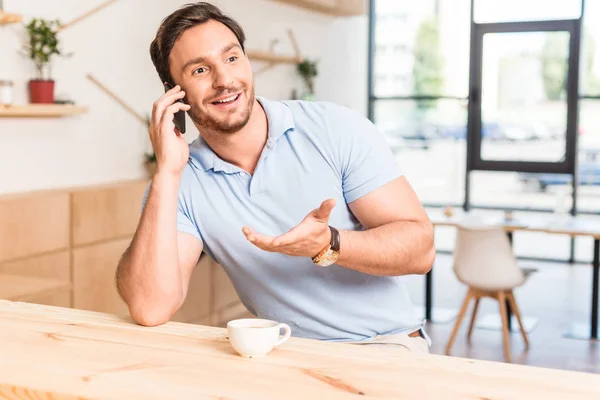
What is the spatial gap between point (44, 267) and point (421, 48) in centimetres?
541

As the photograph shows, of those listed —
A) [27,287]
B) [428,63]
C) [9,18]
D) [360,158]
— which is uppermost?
[428,63]

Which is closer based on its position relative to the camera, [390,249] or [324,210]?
[324,210]

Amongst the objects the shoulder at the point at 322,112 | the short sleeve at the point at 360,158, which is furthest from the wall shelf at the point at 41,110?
the short sleeve at the point at 360,158

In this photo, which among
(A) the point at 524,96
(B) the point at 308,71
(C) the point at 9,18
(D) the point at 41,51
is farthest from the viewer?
(A) the point at 524,96

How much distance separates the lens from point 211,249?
6.90 ft

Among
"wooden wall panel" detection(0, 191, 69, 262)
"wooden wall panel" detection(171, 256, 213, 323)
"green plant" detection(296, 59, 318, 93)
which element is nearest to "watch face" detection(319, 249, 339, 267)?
"wooden wall panel" detection(0, 191, 69, 262)

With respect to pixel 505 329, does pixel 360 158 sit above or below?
above

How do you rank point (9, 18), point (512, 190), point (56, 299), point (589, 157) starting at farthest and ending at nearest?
point (512, 190) → point (589, 157) → point (56, 299) → point (9, 18)

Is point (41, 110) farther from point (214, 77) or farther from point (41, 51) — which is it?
point (214, 77)

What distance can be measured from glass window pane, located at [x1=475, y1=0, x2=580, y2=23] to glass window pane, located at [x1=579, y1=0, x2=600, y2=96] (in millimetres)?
131

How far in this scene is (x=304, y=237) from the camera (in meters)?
1.65

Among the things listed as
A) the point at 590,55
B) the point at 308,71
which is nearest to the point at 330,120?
the point at 308,71

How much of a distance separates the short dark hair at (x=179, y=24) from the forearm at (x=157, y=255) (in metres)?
0.40

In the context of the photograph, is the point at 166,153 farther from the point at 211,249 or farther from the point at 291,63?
the point at 291,63
